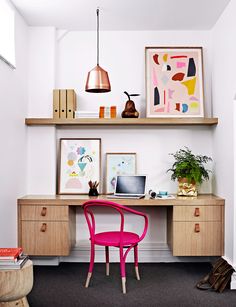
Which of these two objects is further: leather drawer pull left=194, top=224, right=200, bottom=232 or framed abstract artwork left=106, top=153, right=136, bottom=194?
framed abstract artwork left=106, top=153, right=136, bottom=194

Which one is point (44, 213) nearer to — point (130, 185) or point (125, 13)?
point (130, 185)

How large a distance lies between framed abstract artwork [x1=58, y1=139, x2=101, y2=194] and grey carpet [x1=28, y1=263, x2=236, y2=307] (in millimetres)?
903

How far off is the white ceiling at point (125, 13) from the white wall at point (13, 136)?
30 centimetres

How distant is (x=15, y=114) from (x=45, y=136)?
630 millimetres

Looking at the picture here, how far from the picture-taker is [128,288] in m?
3.95

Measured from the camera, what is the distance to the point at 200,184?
4988 millimetres

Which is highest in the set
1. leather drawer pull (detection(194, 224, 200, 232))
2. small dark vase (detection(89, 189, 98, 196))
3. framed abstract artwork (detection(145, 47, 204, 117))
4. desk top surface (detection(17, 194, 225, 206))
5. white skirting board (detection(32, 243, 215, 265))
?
framed abstract artwork (detection(145, 47, 204, 117))

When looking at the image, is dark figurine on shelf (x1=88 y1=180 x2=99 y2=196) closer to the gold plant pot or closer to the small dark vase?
the small dark vase

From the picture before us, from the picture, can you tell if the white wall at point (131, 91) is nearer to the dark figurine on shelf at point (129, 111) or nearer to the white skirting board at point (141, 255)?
the white skirting board at point (141, 255)

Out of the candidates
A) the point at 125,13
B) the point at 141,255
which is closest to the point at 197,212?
the point at 141,255

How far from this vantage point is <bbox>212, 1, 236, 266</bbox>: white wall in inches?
162

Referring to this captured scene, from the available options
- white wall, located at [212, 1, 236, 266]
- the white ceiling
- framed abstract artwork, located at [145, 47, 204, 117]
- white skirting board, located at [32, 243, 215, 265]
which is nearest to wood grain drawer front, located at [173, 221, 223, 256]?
white wall, located at [212, 1, 236, 266]

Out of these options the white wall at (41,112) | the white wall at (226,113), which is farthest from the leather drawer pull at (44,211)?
the white wall at (226,113)

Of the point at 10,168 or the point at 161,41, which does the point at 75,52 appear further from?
the point at 10,168
